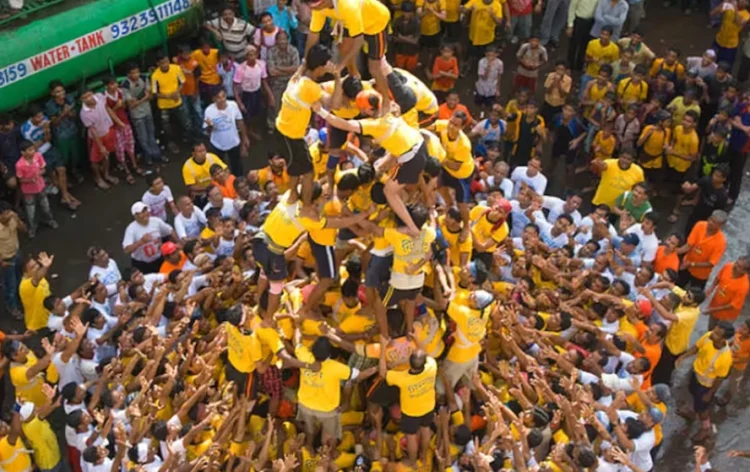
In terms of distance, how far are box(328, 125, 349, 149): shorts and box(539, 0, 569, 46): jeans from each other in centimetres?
843

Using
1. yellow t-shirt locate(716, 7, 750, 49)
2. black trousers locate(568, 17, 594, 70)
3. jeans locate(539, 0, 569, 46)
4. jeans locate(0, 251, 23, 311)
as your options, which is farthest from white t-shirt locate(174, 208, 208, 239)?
yellow t-shirt locate(716, 7, 750, 49)

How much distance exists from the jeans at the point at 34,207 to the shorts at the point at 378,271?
17.7 feet

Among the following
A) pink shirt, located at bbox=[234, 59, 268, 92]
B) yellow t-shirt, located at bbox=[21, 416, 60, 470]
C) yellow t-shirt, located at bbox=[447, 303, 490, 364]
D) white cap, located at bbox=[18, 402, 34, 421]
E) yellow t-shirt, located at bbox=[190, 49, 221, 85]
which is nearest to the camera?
white cap, located at bbox=[18, 402, 34, 421]

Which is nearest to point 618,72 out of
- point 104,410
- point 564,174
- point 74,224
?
point 564,174

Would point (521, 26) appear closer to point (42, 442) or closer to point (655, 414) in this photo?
point (655, 414)

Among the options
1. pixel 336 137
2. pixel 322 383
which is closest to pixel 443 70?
pixel 336 137

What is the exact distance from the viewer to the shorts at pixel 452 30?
14953mm

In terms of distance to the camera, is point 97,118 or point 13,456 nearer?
point 13,456

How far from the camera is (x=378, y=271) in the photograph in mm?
7973

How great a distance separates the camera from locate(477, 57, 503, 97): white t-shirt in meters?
13.3

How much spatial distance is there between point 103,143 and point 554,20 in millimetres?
7539

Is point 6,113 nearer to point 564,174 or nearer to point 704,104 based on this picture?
point 564,174

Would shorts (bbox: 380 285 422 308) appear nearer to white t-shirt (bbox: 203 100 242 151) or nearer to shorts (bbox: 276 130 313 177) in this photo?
shorts (bbox: 276 130 313 177)

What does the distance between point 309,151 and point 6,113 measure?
551 centimetres
